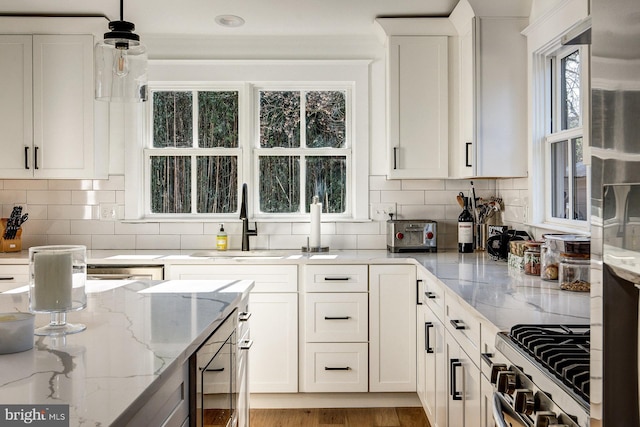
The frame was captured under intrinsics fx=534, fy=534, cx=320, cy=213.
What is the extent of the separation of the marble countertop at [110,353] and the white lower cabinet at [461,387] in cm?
92

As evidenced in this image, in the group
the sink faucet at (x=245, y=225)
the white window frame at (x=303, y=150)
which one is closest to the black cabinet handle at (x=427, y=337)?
the white window frame at (x=303, y=150)

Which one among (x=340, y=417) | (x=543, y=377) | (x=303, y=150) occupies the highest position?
(x=303, y=150)

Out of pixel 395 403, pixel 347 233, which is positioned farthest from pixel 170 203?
pixel 395 403

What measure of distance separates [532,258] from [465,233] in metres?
1.03

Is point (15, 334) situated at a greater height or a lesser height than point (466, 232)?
lesser

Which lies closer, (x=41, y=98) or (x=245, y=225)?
(x=41, y=98)

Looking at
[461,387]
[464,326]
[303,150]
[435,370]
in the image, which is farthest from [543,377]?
[303,150]

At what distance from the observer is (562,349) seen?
120 cm

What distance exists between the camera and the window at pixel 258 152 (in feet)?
13.0

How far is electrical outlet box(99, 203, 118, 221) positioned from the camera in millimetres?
3879

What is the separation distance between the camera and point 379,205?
154 inches

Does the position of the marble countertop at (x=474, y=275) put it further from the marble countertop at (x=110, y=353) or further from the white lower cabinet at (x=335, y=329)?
the marble countertop at (x=110, y=353)

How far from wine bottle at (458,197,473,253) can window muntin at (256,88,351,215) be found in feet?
2.76

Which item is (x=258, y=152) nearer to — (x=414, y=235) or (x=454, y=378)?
(x=414, y=235)
